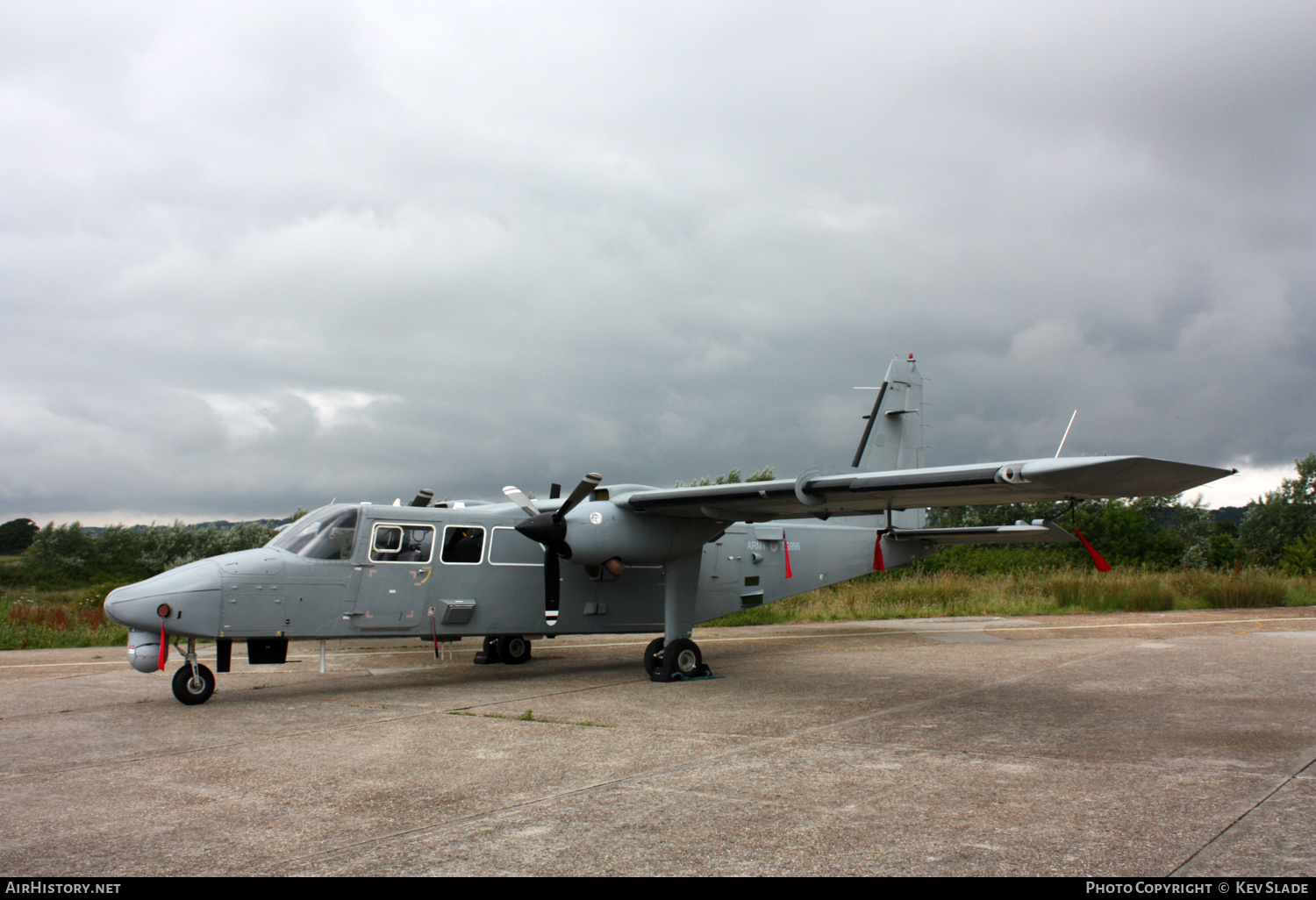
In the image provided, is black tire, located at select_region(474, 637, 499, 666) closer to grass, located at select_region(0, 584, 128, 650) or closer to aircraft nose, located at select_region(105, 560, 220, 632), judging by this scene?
aircraft nose, located at select_region(105, 560, 220, 632)

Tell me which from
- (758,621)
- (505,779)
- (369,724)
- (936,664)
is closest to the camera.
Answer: (505,779)

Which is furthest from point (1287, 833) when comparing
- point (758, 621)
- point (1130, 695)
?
point (758, 621)

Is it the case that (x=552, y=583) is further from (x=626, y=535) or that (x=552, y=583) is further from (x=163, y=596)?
(x=163, y=596)

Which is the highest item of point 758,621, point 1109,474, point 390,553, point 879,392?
point 879,392

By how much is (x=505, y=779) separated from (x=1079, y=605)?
2223 centimetres

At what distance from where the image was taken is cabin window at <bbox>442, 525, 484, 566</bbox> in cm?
1177

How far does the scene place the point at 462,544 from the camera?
39.0 feet

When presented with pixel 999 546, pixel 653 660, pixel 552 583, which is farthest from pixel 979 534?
pixel 999 546

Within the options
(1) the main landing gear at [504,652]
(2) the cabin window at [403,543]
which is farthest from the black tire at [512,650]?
(2) the cabin window at [403,543]

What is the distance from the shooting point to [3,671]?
44.1 feet

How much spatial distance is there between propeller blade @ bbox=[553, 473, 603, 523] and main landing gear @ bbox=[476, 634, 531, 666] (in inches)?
149

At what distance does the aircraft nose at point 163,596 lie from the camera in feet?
31.2

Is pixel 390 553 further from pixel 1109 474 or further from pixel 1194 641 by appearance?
pixel 1194 641

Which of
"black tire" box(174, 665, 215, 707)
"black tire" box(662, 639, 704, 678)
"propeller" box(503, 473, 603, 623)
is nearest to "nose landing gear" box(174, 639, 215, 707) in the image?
"black tire" box(174, 665, 215, 707)
